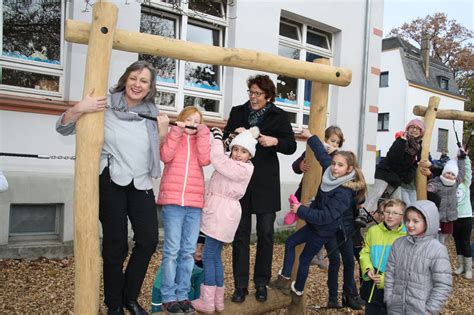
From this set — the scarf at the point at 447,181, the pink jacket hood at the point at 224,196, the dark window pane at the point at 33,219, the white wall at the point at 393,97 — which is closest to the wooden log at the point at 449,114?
the scarf at the point at 447,181

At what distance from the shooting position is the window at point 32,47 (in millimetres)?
5492

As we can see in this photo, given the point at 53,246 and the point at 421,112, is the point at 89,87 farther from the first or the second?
the point at 421,112

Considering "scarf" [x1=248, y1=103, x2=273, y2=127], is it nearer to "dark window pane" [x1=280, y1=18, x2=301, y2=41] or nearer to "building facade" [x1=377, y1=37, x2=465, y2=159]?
"dark window pane" [x1=280, y1=18, x2=301, y2=41]

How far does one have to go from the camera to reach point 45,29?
5.73 meters

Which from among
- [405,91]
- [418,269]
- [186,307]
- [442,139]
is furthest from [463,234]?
[442,139]

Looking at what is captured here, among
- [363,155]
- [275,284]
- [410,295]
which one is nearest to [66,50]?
[275,284]

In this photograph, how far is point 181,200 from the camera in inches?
115

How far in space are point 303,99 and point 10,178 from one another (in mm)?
5095

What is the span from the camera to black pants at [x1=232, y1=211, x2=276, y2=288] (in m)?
3.38

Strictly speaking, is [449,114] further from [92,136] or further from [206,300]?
[92,136]

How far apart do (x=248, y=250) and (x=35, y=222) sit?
327cm

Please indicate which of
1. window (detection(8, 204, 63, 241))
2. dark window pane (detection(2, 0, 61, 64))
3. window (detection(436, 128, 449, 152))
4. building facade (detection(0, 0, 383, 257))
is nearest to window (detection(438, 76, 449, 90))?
window (detection(436, 128, 449, 152))

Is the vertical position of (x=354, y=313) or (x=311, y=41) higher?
(x=311, y=41)

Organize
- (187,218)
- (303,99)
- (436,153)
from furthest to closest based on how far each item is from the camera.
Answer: (436,153) < (303,99) < (187,218)
